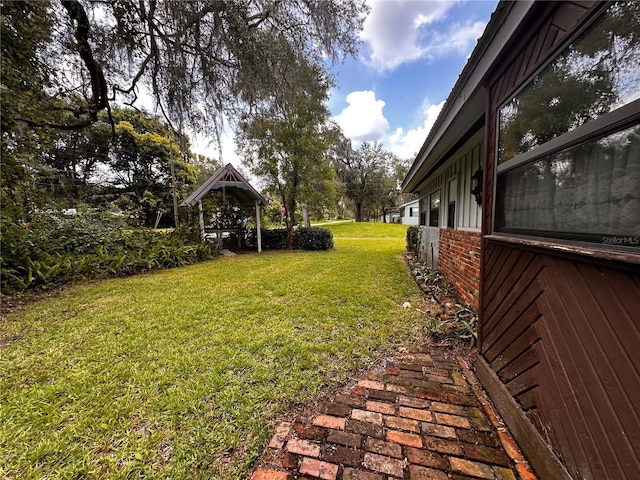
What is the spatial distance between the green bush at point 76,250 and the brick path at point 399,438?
594 cm

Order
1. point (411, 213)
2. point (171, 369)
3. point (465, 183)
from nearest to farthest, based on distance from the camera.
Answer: point (171, 369), point (465, 183), point (411, 213)

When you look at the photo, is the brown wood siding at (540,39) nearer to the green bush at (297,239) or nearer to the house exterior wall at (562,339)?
the house exterior wall at (562,339)

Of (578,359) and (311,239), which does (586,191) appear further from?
(311,239)

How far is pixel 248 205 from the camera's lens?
10844 mm

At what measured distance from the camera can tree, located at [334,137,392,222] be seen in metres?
28.8

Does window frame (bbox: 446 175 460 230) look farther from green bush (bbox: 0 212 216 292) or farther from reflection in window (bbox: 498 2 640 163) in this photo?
green bush (bbox: 0 212 216 292)

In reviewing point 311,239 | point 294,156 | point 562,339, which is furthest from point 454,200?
point 294,156

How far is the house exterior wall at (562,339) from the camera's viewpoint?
896 mm

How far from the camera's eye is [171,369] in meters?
2.26

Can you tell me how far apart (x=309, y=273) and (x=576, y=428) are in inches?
208

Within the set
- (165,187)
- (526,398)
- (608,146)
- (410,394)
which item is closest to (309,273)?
(410,394)

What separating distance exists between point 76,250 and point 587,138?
8207 millimetres

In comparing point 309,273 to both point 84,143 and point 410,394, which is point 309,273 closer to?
point 410,394

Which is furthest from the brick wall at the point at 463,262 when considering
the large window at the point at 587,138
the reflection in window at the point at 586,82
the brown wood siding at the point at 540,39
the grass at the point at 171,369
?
the brown wood siding at the point at 540,39
